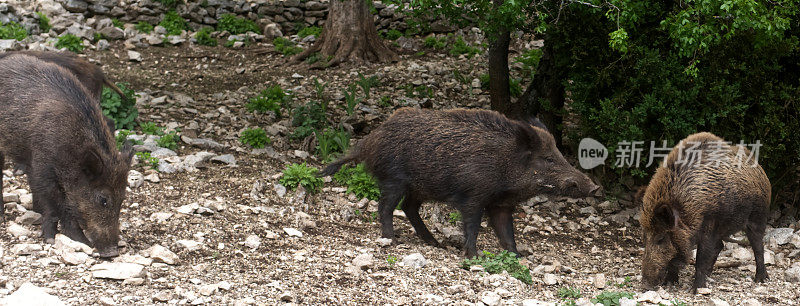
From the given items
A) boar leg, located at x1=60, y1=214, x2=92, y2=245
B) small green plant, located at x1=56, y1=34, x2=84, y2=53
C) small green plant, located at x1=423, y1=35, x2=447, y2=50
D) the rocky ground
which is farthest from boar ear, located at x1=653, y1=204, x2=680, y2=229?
small green plant, located at x1=56, y1=34, x2=84, y2=53

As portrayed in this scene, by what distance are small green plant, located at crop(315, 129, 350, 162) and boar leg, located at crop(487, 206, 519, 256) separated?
2264 millimetres

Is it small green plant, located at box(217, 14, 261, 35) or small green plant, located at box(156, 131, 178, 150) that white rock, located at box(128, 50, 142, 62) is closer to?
small green plant, located at box(217, 14, 261, 35)

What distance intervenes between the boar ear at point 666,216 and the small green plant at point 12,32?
959cm

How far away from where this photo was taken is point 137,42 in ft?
41.0

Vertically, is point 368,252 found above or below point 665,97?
below

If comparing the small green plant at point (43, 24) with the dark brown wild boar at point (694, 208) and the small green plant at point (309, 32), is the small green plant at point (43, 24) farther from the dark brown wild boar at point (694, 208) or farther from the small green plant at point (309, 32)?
the dark brown wild boar at point (694, 208)

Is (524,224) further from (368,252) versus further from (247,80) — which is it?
(247,80)

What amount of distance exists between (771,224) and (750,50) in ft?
6.44

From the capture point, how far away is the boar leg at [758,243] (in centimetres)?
644

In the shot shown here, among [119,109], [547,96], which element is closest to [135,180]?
[119,109]

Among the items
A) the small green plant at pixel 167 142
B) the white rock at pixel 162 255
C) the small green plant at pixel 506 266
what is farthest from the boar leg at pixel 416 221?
the small green plant at pixel 167 142

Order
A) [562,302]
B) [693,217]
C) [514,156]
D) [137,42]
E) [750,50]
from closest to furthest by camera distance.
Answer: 1. [562,302]
2. [693,217]
3. [514,156]
4. [750,50]
5. [137,42]

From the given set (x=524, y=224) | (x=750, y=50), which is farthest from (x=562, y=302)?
(x=750, y=50)

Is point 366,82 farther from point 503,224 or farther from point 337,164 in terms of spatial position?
point 503,224
